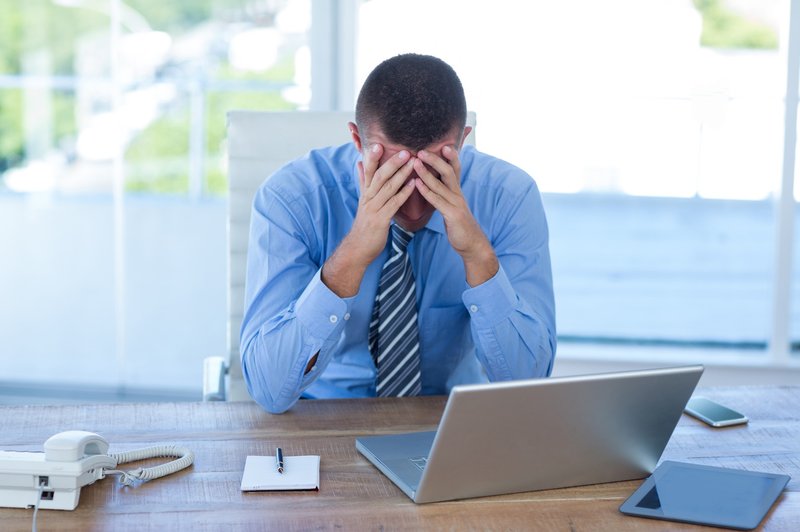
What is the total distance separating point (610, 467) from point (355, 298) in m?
0.59

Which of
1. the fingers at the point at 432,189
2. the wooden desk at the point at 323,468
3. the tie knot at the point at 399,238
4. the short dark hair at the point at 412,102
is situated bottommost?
the wooden desk at the point at 323,468

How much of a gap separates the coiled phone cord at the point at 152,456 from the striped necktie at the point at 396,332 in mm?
491

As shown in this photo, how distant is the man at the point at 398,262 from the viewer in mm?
1609

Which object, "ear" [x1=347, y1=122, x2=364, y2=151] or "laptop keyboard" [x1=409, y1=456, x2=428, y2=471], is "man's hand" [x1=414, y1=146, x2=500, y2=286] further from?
"laptop keyboard" [x1=409, y1=456, x2=428, y2=471]

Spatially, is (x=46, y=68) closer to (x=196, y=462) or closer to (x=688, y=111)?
(x=688, y=111)

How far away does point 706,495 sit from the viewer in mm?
1264

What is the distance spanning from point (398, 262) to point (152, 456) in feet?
2.00

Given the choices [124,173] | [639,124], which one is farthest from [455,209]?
[124,173]

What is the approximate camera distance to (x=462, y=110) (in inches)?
65.7

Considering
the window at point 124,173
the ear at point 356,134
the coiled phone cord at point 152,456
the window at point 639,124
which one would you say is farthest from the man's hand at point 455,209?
the window at point 124,173

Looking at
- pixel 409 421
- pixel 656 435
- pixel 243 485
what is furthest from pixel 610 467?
pixel 243 485

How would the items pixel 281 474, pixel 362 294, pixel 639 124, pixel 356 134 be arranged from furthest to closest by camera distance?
pixel 639 124 < pixel 362 294 < pixel 356 134 < pixel 281 474

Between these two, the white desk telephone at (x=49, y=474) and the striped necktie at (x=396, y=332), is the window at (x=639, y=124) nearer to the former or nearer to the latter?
the striped necktie at (x=396, y=332)

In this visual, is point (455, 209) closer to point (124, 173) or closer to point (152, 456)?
point (152, 456)
